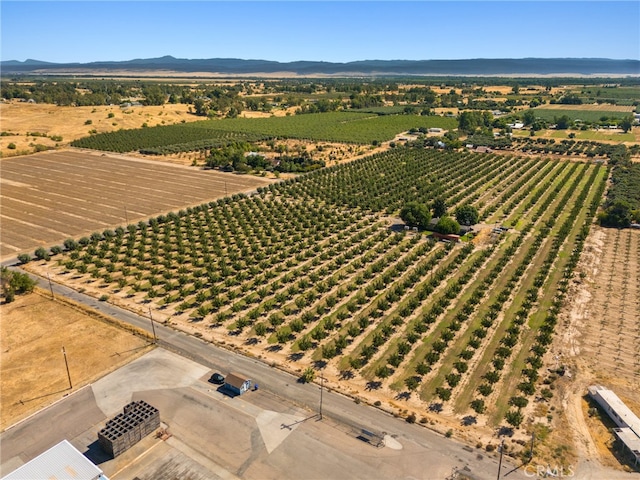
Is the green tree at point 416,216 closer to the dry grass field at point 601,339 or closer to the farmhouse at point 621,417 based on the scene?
the dry grass field at point 601,339

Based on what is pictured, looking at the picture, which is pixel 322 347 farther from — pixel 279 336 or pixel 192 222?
pixel 192 222

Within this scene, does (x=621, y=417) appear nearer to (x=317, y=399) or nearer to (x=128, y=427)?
(x=317, y=399)

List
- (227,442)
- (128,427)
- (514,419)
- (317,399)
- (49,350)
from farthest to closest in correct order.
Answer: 1. (49,350)
2. (317,399)
3. (514,419)
4. (227,442)
5. (128,427)

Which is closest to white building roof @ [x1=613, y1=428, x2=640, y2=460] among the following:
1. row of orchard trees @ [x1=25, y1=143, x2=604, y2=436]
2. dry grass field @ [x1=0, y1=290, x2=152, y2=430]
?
row of orchard trees @ [x1=25, y1=143, x2=604, y2=436]

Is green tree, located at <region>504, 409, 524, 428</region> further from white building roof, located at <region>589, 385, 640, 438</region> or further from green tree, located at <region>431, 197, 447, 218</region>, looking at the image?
green tree, located at <region>431, 197, 447, 218</region>

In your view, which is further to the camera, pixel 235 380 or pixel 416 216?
pixel 416 216

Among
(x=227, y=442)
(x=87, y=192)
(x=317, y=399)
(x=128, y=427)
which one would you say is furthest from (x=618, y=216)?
(x=87, y=192)
